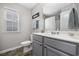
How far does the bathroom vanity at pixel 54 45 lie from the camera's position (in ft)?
3.17

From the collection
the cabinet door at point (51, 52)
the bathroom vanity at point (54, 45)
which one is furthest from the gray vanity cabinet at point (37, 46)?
the cabinet door at point (51, 52)

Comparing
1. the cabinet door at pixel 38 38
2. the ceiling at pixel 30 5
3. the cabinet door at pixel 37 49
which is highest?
the ceiling at pixel 30 5

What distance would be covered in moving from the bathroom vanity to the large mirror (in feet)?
0.72

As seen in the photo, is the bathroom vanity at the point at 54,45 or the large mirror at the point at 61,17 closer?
the bathroom vanity at the point at 54,45

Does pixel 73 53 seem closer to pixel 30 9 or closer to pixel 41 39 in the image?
pixel 41 39

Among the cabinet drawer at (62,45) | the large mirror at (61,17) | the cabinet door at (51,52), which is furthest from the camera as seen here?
the large mirror at (61,17)

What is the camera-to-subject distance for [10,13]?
1.43 m

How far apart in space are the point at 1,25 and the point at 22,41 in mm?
479

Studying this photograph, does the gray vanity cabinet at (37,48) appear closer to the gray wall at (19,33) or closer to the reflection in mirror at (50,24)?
the gray wall at (19,33)

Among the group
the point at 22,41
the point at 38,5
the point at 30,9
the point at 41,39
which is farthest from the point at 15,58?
the point at 38,5

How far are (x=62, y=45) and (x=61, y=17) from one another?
1.86ft

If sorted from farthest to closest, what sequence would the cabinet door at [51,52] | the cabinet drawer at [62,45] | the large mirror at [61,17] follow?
the large mirror at [61,17] → the cabinet door at [51,52] → the cabinet drawer at [62,45]

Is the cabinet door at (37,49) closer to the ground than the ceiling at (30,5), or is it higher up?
closer to the ground

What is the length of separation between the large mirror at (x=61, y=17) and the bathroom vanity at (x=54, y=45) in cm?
22
